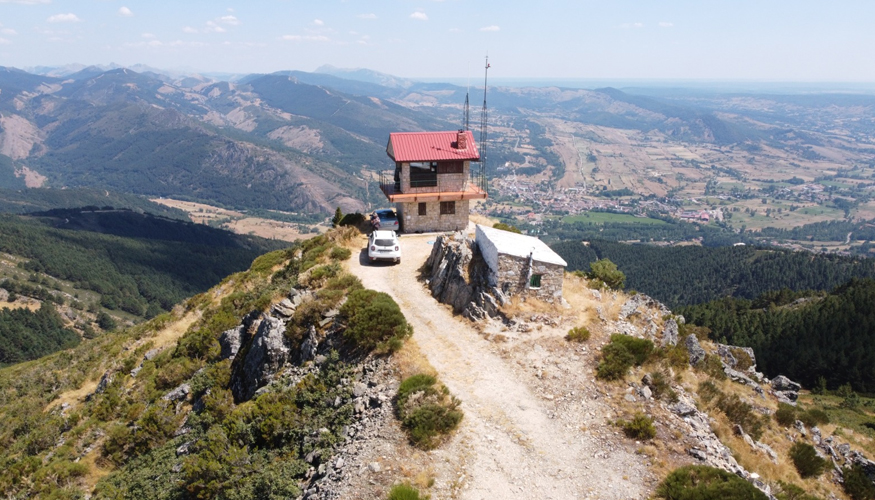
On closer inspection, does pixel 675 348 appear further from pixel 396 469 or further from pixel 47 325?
pixel 47 325

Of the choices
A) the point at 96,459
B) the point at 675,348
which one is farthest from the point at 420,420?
the point at 96,459

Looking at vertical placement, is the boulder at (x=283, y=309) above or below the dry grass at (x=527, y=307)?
below

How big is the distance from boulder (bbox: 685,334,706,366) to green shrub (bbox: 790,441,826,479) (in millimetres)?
5957

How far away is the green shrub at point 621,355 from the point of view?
18188mm

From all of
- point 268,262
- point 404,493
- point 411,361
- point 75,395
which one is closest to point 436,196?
point 268,262

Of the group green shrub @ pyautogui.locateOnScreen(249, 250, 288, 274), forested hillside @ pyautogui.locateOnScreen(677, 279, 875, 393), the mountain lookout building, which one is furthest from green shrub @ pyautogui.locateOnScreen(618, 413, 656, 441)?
forested hillside @ pyautogui.locateOnScreen(677, 279, 875, 393)

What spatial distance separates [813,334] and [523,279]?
244 feet

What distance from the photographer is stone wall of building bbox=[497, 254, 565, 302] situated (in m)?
23.2

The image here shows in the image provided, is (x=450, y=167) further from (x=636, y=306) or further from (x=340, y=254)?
(x=636, y=306)

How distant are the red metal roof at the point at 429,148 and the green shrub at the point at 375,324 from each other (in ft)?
52.3

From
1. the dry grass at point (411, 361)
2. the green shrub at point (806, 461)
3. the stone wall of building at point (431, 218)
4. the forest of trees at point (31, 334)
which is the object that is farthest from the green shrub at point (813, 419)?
the forest of trees at point (31, 334)

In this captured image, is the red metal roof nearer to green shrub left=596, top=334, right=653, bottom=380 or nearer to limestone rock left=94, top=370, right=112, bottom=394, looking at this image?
green shrub left=596, top=334, right=653, bottom=380

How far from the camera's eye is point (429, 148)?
35625 millimetres

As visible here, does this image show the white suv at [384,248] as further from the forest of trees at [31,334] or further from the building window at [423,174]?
the forest of trees at [31,334]
